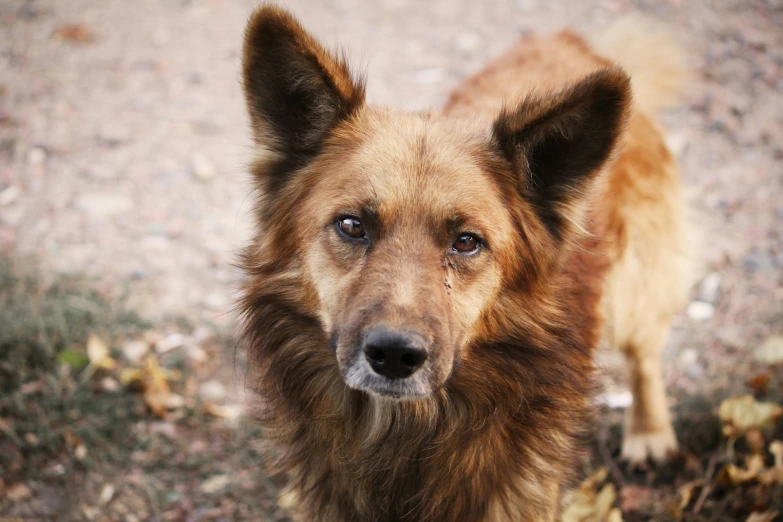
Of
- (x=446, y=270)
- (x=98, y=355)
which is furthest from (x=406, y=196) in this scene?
(x=98, y=355)

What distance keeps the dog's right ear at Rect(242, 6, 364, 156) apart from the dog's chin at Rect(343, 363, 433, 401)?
953 mm

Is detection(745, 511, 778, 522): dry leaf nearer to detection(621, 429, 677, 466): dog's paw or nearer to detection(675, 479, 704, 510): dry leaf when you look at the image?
detection(675, 479, 704, 510): dry leaf

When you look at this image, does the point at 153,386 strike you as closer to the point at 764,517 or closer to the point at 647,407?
the point at 647,407

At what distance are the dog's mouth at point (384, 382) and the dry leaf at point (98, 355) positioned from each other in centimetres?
219

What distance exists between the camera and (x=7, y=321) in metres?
3.86

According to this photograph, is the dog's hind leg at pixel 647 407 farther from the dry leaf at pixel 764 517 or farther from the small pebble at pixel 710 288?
the small pebble at pixel 710 288

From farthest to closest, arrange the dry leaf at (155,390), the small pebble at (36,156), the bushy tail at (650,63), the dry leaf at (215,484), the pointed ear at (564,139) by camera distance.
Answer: the small pebble at (36,156)
the bushy tail at (650,63)
the dry leaf at (155,390)
the dry leaf at (215,484)
the pointed ear at (564,139)

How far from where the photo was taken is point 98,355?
151 inches

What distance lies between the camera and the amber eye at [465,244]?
8.00 ft

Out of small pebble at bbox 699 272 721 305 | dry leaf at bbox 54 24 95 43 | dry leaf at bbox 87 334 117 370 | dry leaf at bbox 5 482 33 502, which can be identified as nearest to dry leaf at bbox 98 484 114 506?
dry leaf at bbox 5 482 33 502

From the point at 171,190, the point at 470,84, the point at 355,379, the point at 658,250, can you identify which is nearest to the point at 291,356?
the point at 355,379

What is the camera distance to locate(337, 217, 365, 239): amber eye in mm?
2432

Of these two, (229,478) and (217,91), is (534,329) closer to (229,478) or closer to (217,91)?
(229,478)

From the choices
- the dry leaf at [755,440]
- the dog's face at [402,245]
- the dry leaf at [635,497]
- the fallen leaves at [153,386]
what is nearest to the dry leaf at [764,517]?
the dry leaf at [755,440]
